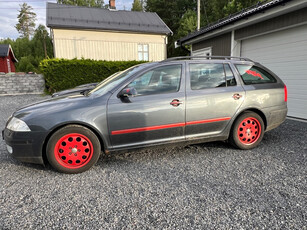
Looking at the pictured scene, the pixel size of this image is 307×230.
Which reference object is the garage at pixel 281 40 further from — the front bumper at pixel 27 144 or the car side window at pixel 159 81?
the front bumper at pixel 27 144

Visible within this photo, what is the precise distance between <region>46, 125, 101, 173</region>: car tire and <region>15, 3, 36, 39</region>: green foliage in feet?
188

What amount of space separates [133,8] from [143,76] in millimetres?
39513

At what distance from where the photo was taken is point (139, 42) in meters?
16.7

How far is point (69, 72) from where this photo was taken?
35.2ft

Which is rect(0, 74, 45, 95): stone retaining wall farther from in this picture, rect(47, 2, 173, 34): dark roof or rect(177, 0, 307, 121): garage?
rect(177, 0, 307, 121): garage

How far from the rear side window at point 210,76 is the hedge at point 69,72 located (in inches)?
346

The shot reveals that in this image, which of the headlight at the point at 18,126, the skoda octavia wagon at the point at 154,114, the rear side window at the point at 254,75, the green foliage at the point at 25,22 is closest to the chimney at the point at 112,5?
the skoda octavia wagon at the point at 154,114

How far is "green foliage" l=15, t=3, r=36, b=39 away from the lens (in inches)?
1911

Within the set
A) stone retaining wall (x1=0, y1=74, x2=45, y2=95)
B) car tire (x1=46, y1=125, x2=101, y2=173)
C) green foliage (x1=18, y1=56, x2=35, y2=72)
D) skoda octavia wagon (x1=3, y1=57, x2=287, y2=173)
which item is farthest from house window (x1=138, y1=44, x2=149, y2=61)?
green foliage (x1=18, y1=56, x2=35, y2=72)

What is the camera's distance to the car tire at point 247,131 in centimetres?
349

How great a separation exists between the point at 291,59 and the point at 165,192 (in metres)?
5.89

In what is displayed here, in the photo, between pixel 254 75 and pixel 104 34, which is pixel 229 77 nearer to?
pixel 254 75

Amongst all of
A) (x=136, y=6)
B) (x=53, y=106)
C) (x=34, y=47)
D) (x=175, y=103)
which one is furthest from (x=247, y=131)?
(x=136, y=6)

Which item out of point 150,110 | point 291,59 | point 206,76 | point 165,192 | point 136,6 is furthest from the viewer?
point 136,6
